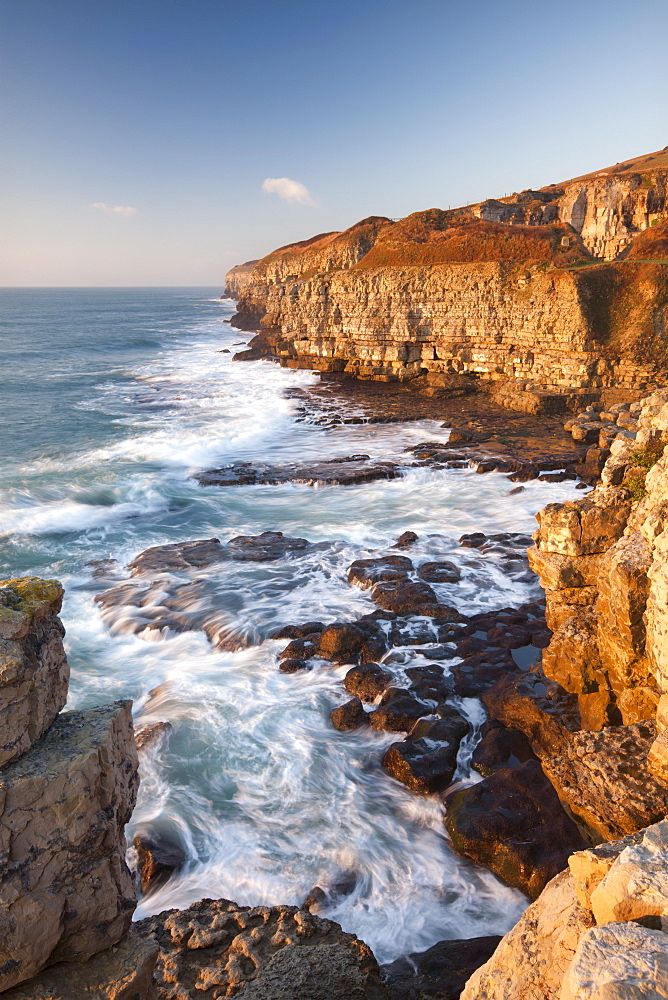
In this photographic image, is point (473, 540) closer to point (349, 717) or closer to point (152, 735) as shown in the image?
point (349, 717)

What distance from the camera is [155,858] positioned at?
7.82 meters

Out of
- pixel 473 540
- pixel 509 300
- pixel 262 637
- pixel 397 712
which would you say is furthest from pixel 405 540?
pixel 509 300

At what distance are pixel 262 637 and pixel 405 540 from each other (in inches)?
239

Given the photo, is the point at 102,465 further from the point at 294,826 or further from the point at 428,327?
the point at 428,327

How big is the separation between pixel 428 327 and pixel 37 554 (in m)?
30.9

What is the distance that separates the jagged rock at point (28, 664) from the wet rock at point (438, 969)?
4.51 m

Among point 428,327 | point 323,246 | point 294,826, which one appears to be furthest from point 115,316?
point 294,826

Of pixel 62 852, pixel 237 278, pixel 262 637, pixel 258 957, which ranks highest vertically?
pixel 237 278

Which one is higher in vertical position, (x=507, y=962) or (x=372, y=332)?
(x=372, y=332)

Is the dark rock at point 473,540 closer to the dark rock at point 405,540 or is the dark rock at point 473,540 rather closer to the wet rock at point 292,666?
the dark rock at point 405,540

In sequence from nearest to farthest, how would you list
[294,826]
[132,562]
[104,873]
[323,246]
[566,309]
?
1. [104,873]
2. [294,826]
3. [132,562]
4. [566,309]
5. [323,246]

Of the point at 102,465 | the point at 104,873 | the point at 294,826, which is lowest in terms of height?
the point at 294,826

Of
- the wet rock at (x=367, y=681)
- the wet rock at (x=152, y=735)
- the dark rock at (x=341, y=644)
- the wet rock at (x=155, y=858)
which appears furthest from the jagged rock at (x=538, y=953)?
the dark rock at (x=341, y=644)

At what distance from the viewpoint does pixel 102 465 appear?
26.6 meters
